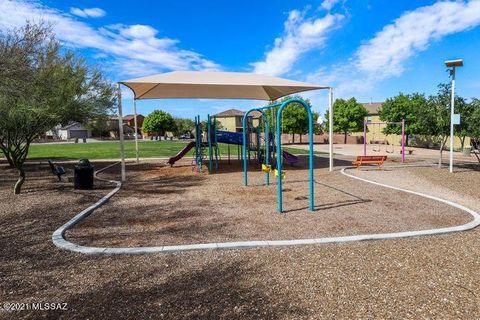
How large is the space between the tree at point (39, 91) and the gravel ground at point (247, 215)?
360 cm

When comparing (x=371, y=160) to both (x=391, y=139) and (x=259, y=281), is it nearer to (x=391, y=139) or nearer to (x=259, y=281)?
(x=259, y=281)

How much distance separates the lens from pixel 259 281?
3.56 metres

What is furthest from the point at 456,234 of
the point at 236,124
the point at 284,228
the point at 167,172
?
the point at 236,124

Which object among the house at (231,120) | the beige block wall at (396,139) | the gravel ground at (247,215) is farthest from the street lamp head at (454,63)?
the house at (231,120)

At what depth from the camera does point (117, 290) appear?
11.2ft

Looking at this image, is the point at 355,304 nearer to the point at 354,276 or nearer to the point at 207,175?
the point at 354,276

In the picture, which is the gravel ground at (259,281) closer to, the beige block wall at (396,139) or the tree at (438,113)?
the tree at (438,113)

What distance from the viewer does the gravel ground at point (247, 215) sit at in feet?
17.1

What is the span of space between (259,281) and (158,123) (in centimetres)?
8533

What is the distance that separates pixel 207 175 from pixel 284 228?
7.42 m

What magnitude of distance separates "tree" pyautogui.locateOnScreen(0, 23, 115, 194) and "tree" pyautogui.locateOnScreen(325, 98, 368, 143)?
119 ft

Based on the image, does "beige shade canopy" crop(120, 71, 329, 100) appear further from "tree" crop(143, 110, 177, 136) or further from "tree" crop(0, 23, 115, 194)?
"tree" crop(143, 110, 177, 136)

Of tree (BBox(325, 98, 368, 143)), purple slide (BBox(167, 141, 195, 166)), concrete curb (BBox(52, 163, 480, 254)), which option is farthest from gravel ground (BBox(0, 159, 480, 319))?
tree (BBox(325, 98, 368, 143))

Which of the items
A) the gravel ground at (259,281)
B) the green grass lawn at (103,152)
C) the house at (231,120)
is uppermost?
the house at (231,120)
